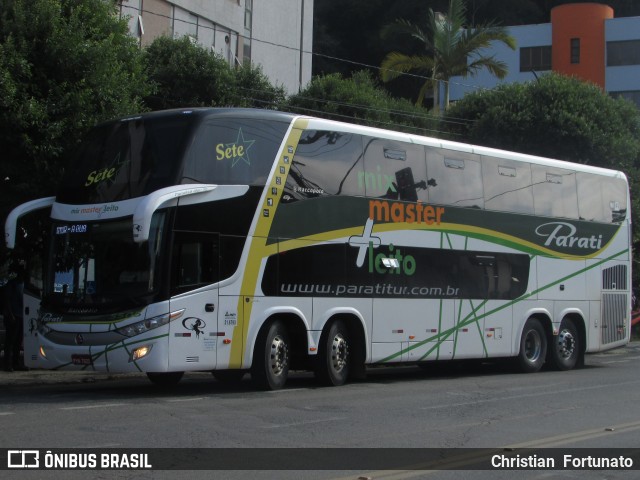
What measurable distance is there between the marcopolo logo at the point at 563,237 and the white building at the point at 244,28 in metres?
14.0

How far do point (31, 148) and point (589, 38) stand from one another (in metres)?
51.4

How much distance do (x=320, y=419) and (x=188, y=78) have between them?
16321 mm

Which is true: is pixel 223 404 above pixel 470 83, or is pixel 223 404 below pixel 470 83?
below

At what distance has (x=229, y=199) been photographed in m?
14.3

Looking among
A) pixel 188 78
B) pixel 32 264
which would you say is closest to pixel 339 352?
pixel 32 264

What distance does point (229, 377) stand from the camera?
1705cm

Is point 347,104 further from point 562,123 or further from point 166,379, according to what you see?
point 166,379

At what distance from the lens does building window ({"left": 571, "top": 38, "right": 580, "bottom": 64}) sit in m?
61.4

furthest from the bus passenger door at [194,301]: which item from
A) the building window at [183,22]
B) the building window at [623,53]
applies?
the building window at [623,53]

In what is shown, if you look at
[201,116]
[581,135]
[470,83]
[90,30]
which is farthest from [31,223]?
[470,83]

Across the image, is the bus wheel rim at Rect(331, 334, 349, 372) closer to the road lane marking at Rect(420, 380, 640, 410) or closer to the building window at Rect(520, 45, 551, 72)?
the road lane marking at Rect(420, 380, 640, 410)

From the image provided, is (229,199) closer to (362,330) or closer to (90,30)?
(362,330)

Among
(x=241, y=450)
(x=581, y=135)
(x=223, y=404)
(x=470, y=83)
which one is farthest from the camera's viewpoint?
(x=470, y=83)

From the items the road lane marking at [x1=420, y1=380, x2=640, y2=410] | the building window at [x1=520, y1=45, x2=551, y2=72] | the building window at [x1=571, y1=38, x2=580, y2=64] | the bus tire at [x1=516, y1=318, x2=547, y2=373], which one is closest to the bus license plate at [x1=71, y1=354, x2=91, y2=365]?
the road lane marking at [x1=420, y1=380, x2=640, y2=410]
